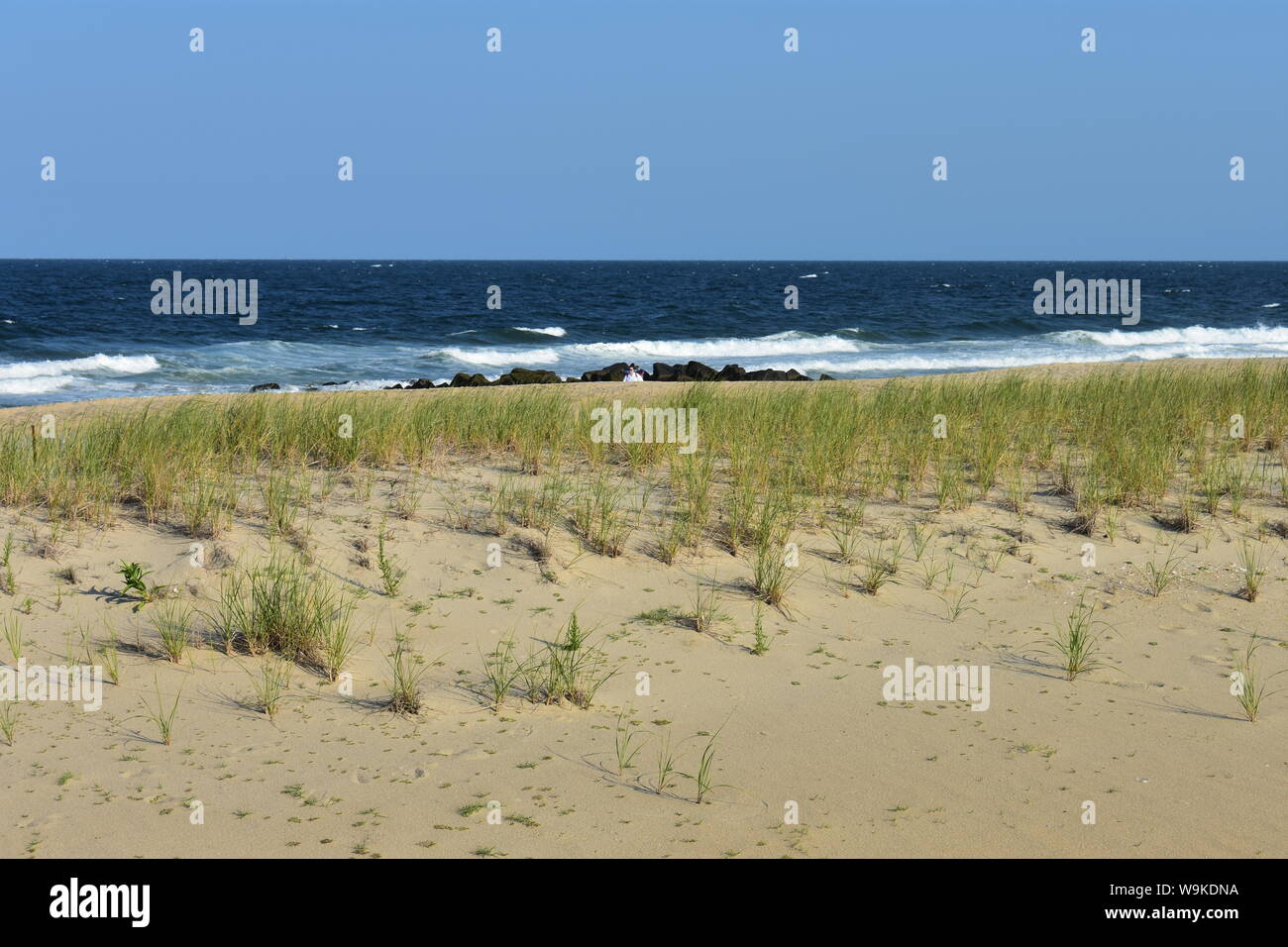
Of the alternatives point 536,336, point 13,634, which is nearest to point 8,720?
point 13,634

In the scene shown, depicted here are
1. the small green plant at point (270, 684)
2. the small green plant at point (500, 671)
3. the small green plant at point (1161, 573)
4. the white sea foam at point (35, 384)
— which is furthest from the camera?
the white sea foam at point (35, 384)

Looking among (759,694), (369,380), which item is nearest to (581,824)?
(759,694)

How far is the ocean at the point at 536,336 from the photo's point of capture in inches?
1073

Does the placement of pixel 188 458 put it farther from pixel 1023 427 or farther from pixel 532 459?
pixel 1023 427

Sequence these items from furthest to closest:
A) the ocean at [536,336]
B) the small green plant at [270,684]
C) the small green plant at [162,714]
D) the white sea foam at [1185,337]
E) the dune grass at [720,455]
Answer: the white sea foam at [1185,337] → the ocean at [536,336] → the dune grass at [720,455] → the small green plant at [270,684] → the small green plant at [162,714]

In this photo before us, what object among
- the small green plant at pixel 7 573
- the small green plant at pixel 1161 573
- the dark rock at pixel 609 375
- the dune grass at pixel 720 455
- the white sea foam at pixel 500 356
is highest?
the white sea foam at pixel 500 356

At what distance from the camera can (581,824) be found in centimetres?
376

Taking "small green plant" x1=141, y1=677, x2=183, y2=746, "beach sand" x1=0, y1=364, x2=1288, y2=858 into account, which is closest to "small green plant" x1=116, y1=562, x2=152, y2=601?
"beach sand" x1=0, y1=364, x2=1288, y2=858

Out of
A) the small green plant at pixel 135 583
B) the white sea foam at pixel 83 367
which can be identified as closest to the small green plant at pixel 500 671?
the small green plant at pixel 135 583

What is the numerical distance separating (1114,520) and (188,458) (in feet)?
20.7

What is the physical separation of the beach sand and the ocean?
17631 mm

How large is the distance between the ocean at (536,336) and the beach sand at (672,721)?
→ 1763 cm

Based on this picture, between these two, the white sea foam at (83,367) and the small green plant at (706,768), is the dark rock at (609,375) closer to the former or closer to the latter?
the white sea foam at (83,367)

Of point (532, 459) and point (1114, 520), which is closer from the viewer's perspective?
point (1114, 520)
